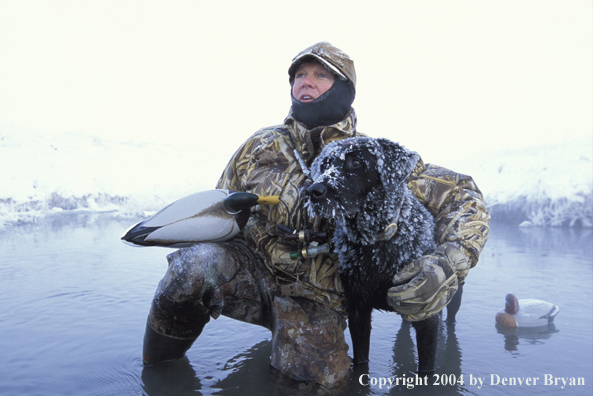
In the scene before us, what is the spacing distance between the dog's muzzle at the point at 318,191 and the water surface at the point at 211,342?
48.7 inches

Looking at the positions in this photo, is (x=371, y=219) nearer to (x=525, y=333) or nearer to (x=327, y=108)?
(x=327, y=108)

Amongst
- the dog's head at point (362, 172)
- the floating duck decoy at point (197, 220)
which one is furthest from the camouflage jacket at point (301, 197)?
the dog's head at point (362, 172)

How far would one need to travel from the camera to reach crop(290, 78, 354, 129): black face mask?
2766 millimetres

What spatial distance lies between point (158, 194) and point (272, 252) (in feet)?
32.6

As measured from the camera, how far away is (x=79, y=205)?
396 inches

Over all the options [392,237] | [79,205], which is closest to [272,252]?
[392,237]

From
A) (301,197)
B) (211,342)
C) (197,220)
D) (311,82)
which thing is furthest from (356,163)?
(211,342)

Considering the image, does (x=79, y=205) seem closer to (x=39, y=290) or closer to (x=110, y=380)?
(x=39, y=290)

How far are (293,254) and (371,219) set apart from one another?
1.90 ft

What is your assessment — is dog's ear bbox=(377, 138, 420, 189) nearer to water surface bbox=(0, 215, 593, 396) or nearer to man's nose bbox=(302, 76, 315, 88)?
man's nose bbox=(302, 76, 315, 88)

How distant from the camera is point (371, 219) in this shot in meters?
2.24

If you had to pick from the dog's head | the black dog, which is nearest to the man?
the black dog

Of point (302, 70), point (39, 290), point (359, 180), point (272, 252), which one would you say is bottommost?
point (39, 290)

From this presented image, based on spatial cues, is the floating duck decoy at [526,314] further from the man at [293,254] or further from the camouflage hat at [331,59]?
the camouflage hat at [331,59]
